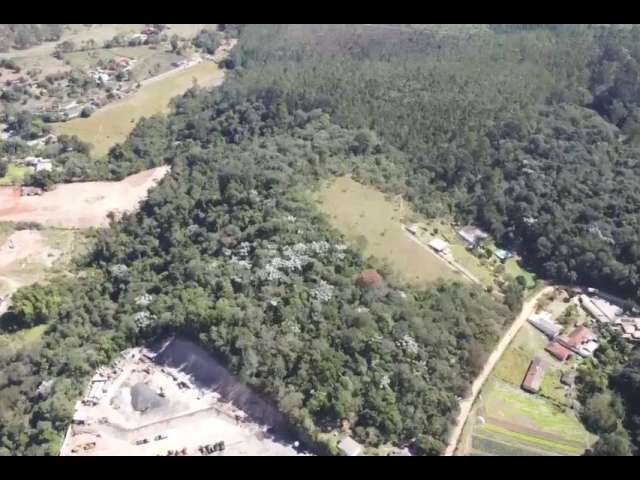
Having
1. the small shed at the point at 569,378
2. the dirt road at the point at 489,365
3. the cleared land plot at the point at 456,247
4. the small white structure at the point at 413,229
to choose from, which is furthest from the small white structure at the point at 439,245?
the small shed at the point at 569,378

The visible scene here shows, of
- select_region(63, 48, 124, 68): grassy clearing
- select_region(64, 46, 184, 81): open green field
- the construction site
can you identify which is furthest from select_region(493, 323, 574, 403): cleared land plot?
select_region(63, 48, 124, 68): grassy clearing

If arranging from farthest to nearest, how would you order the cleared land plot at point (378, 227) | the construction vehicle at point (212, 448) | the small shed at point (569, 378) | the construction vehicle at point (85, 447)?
the cleared land plot at point (378, 227), the small shed at point (569, 378), the construction vehicle at point (85, 447), the construction vehicle at point (212, 448)

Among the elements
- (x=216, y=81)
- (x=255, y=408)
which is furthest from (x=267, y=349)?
(x=216, y=81)

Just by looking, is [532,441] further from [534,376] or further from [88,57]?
[88,57]

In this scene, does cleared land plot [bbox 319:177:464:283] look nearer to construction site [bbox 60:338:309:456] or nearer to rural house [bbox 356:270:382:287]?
rural house [bbox 356:270:382:287]

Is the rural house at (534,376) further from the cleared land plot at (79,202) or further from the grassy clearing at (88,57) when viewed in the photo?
the grassy clearing at (88,57)

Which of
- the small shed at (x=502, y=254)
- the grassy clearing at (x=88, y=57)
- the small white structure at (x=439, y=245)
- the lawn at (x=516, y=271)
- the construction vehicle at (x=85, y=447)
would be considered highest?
the grassy clearing at (x=88, y=57)

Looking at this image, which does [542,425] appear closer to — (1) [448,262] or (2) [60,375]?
(1) [448,262]

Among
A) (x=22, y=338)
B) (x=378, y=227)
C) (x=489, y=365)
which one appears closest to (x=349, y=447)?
(x=489, y=365)
